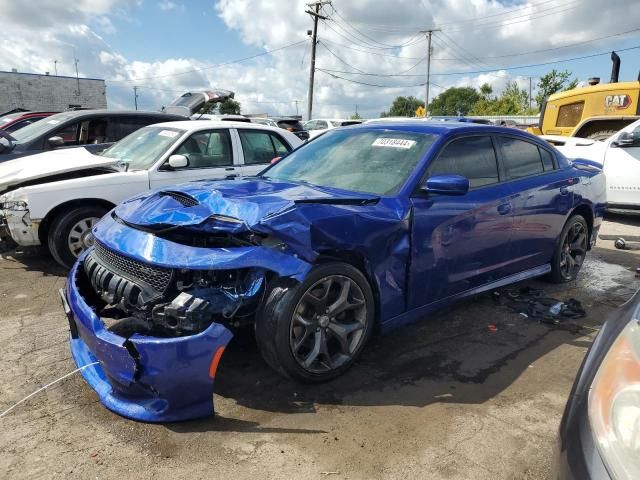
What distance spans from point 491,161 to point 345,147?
4.05ft

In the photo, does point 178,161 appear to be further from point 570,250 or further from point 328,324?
point 570,250

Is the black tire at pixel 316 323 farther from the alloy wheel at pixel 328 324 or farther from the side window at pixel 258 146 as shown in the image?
the side window at pixel 258 146

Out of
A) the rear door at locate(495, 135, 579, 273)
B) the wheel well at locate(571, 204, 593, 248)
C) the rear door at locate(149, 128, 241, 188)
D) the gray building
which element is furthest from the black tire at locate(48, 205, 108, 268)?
the gray building

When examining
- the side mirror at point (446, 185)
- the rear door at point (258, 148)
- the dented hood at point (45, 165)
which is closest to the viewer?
the side mirror at point (446, 185)

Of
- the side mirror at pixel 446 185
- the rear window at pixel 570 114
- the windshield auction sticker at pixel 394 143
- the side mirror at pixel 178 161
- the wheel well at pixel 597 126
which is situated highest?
the rear window at pixel 570 114

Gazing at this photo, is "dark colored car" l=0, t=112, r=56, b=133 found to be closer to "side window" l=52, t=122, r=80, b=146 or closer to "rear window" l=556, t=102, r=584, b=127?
"side window" l=52, t=122, r=80, b=146

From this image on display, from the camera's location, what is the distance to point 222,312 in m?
2.61

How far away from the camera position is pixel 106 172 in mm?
5785

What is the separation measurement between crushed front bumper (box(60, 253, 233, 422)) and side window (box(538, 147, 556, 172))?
11.9 ft

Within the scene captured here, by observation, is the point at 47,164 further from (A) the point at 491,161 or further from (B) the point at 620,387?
(B) the point at 620,387

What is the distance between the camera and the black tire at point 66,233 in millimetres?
5152

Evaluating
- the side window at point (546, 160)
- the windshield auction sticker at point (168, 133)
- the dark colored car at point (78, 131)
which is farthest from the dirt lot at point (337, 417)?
the dark colored car at point (78, 131)

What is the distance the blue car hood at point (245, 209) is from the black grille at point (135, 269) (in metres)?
0.23

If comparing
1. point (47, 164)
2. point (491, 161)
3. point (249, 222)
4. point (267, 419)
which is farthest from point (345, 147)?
point (47, 164)
